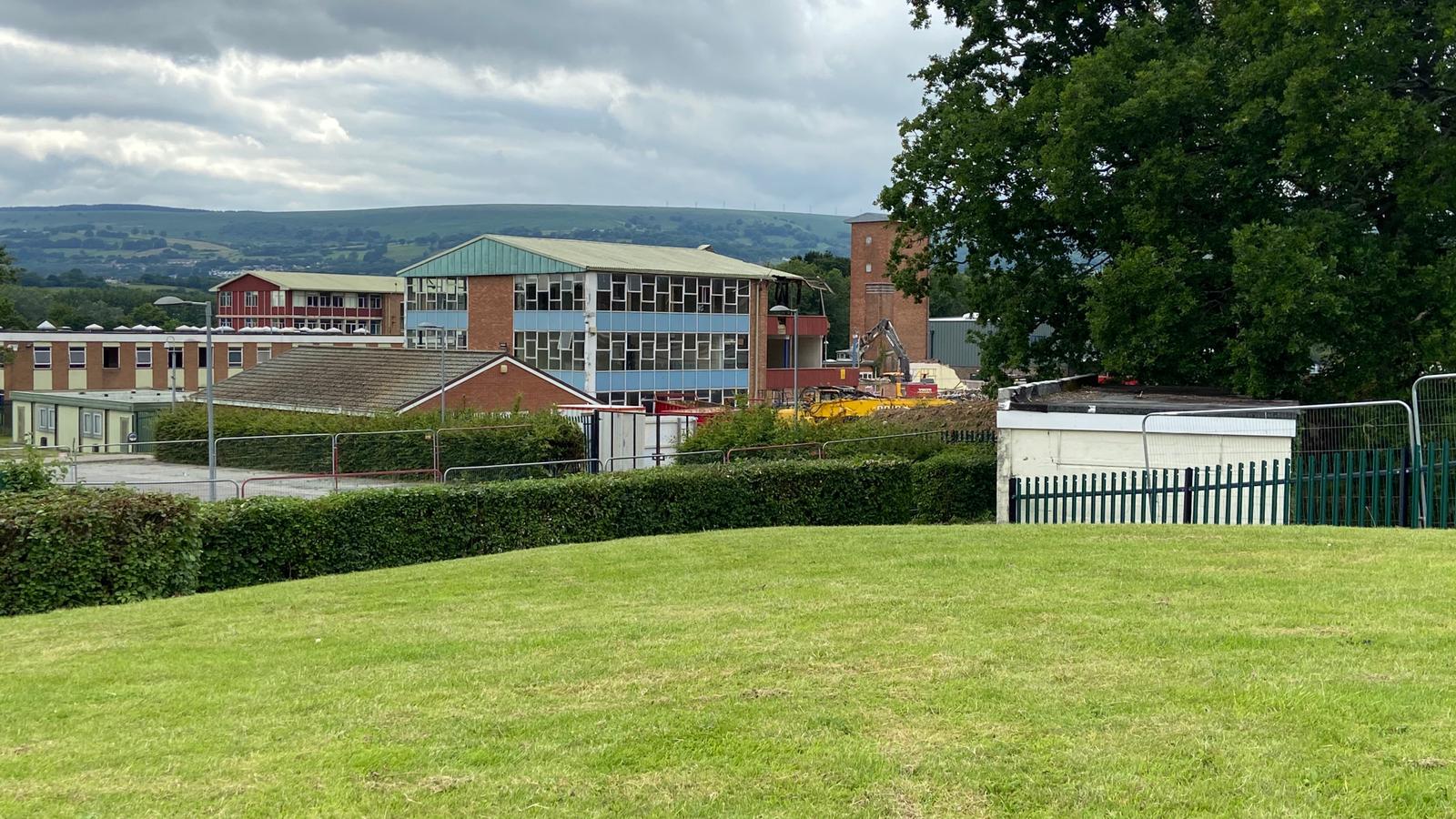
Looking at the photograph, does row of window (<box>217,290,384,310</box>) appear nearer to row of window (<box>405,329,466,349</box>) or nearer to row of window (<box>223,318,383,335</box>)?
row of window (<box>223,318,383,335</box>)

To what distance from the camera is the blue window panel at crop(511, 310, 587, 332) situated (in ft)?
228

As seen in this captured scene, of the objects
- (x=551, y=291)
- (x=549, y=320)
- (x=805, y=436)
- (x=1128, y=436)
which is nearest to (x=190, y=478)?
(x=805, y=436)

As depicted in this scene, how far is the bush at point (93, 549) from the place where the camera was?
1569 cm

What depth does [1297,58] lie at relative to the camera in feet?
76.5

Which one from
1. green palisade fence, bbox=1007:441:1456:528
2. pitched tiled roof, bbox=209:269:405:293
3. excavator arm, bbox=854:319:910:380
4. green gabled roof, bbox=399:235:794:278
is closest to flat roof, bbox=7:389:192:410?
green gabled roof, bbox=399:235:794:278

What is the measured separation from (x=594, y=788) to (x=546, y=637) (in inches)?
158

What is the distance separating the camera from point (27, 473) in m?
19.3

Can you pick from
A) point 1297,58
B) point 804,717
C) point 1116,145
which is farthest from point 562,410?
point 804,717

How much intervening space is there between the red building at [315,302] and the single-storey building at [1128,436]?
4995 inches

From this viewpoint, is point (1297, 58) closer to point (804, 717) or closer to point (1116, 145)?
point (1116, 145)

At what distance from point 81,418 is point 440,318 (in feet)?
86.9

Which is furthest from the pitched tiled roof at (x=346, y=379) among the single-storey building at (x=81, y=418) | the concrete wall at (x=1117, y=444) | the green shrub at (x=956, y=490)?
the concrete wall at (x=1117, y=444)

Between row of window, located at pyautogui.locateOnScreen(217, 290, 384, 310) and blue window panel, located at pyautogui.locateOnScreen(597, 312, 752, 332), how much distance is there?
83.2 metres

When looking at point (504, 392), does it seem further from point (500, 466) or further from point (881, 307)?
point (881, 307)
